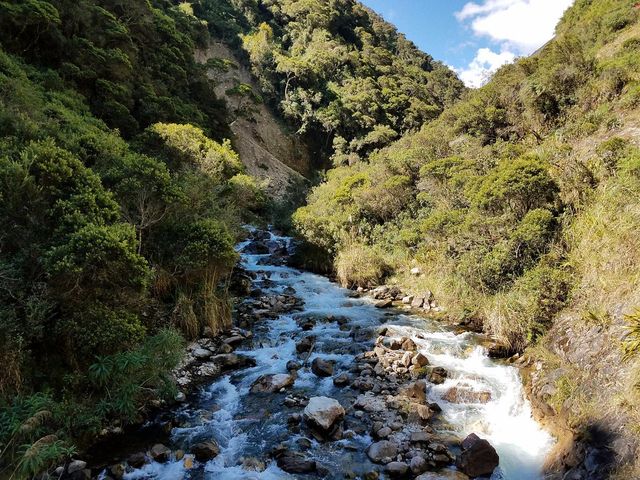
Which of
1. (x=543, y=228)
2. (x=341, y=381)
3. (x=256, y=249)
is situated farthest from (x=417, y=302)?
(x=256, y=249)

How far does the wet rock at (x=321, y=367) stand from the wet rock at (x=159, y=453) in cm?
395

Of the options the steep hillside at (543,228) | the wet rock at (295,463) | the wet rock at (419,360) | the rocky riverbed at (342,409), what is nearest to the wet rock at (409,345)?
the rocky riverbed at (342,409)

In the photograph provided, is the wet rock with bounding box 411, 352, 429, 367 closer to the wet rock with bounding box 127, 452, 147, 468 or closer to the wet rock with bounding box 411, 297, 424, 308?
the wet rock with bounding box 411, 297, 424, 308

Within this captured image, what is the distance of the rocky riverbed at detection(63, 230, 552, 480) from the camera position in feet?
21.0

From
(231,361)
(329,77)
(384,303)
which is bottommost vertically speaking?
(231,361)

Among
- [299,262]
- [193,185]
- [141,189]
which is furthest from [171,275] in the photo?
[299,262]

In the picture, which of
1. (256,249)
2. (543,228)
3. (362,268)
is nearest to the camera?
(543,228)

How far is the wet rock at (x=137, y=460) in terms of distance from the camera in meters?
6.31

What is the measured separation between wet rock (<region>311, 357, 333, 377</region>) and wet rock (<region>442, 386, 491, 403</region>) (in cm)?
277

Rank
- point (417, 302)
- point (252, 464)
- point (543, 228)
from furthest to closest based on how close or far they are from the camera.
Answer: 1. point (417, 302)
2. point (543, 228)
3. point (252, 464)

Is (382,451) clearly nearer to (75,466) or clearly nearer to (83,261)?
(75,466)

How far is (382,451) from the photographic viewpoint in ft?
21.9

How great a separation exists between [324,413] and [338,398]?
1.11 meters

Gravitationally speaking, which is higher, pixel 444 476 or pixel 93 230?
pixel 93 230
